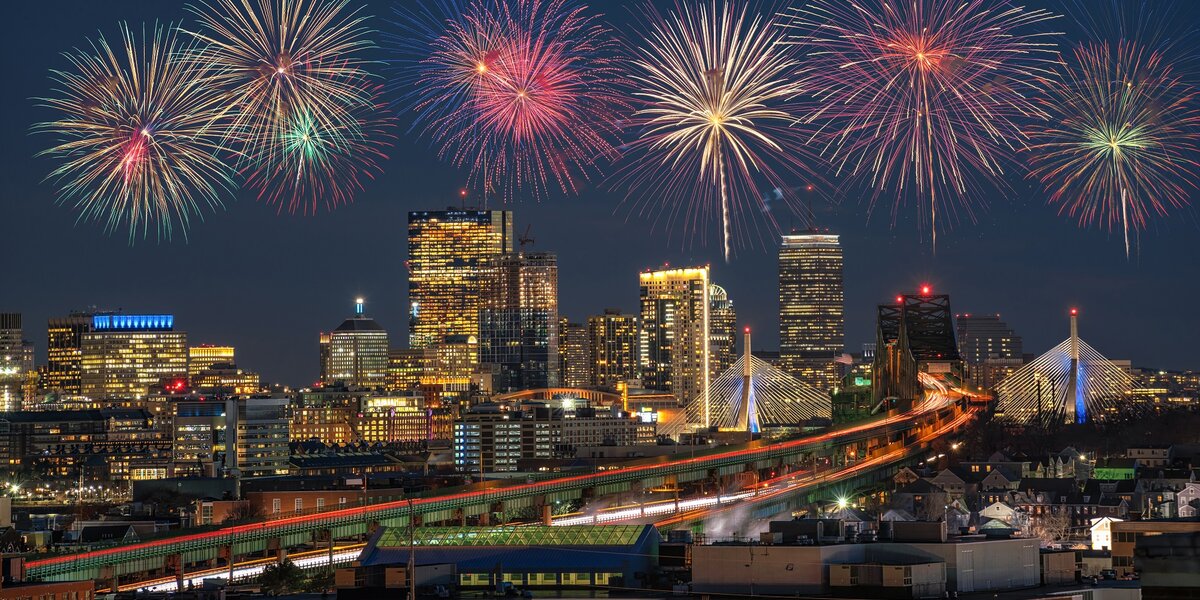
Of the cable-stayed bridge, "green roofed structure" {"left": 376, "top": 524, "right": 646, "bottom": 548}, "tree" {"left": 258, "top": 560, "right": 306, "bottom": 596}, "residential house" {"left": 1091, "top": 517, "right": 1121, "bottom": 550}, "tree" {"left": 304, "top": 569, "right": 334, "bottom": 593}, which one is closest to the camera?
"green roofed structure" {"left": 376, "top": 524, "right": 646, "bottom": 548}

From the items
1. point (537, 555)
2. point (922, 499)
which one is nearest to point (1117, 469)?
point (922, 499)

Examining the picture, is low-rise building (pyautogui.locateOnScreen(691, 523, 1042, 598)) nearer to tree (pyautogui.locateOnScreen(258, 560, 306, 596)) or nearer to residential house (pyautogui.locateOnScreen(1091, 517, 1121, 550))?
tree (pyautogui.locateOnScreen(258, 560, 306, 596))

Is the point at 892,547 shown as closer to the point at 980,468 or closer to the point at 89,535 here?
the point at 89,535

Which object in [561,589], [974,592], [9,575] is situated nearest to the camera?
[974,592]

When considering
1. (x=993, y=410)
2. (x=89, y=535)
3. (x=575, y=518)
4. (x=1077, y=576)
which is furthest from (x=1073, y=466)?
(x=1077, y=576)

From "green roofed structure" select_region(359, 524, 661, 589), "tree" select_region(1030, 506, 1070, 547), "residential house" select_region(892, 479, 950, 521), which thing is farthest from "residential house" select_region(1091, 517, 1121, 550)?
"green roofed structure" select_region(359, 524, 661, 589)

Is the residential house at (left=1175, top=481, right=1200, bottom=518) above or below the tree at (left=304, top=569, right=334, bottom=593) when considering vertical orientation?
above

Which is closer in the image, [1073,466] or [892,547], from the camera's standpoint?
[892,547]

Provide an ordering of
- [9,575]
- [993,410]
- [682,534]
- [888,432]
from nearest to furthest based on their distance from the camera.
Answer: [9,575]
[682,534]
[888,432]
[993,410]
